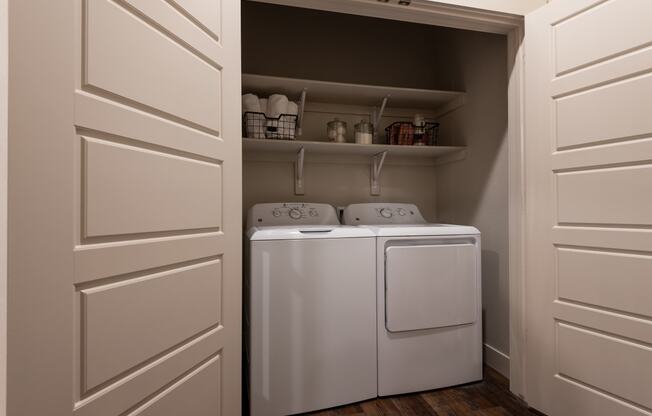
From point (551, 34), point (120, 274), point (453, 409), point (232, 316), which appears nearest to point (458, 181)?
point (551, 34)

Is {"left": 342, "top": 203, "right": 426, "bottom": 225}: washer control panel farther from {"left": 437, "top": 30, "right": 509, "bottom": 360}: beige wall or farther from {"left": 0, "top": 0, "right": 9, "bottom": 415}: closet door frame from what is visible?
{"left": 0, "top": 0, "right": 9, "bottom": 415}: closet door frame

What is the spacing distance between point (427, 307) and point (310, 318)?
24.4 inches

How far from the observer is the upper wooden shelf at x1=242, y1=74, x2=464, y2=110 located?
2078 mm

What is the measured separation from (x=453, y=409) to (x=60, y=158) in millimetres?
1877

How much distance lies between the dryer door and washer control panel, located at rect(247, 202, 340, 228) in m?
0.63

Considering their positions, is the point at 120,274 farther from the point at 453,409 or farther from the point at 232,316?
the point at 453,409

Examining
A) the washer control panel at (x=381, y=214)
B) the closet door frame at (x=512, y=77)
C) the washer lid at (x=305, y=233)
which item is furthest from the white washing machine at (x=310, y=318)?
the closet door frame at (x=512, y=77)

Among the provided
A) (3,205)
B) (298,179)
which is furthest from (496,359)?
(3,205)

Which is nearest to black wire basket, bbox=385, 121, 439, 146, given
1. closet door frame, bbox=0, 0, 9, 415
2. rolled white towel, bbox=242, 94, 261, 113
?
rolled white towel, bbox=242, 94, 261, 113

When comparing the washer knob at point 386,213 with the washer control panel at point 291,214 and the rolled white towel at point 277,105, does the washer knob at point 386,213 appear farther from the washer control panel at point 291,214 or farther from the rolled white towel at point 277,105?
the rolled white towel at point 277,105

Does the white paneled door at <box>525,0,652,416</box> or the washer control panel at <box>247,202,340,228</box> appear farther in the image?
the washer control panel at <box>247,202,340,228</box>

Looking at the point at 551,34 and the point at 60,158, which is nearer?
the point at 60,158

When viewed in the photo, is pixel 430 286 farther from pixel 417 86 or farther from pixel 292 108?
pixel 417 86

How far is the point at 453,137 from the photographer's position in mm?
2568
